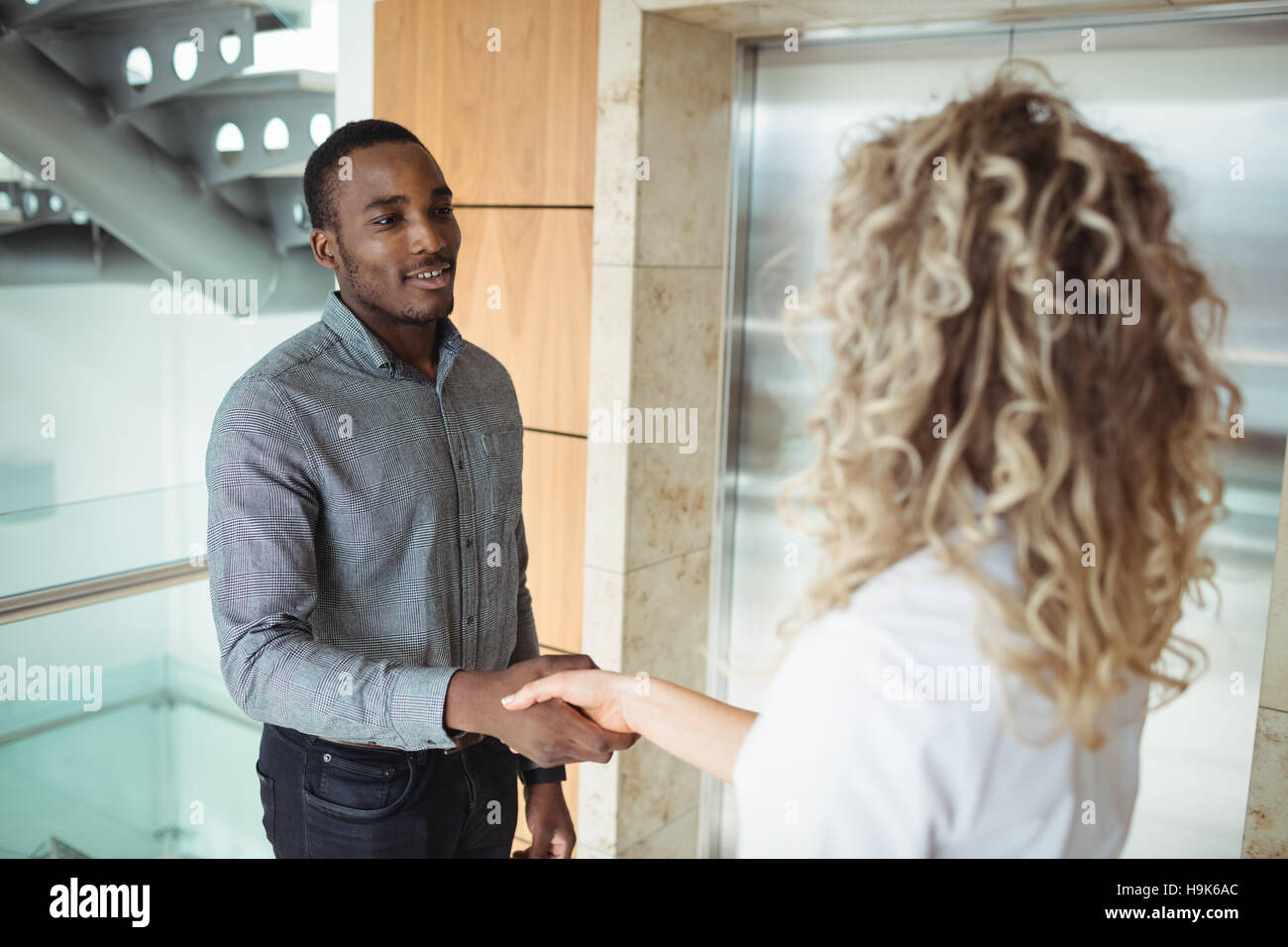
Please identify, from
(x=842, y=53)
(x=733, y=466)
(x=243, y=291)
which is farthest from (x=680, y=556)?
(x=243, y=291)

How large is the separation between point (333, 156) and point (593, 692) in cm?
102

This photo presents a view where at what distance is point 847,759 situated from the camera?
937 millimetres

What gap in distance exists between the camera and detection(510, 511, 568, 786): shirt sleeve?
6.71ft

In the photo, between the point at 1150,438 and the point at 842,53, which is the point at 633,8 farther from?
the point at 1150,438

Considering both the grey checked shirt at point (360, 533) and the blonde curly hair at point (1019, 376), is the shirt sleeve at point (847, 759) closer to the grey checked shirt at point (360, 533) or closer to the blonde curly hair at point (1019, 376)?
the blonde curly hair at point (1019, 376)

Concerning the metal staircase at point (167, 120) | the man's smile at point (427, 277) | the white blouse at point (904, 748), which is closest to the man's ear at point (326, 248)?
the man's smile at point (427, 277)

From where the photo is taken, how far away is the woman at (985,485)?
0.94 meters

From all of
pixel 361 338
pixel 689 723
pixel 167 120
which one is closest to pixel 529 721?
pixel 689 723

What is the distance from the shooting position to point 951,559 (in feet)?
3.23

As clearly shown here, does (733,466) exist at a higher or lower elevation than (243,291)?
lower

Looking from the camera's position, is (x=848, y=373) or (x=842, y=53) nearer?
(x=848, y=373)

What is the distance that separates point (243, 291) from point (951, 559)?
4.73 metres

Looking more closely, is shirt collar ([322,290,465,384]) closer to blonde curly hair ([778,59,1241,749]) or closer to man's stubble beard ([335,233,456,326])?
man's stubble beard ([335,233,456,326])

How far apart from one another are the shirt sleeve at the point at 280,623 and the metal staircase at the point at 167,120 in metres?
2.46
